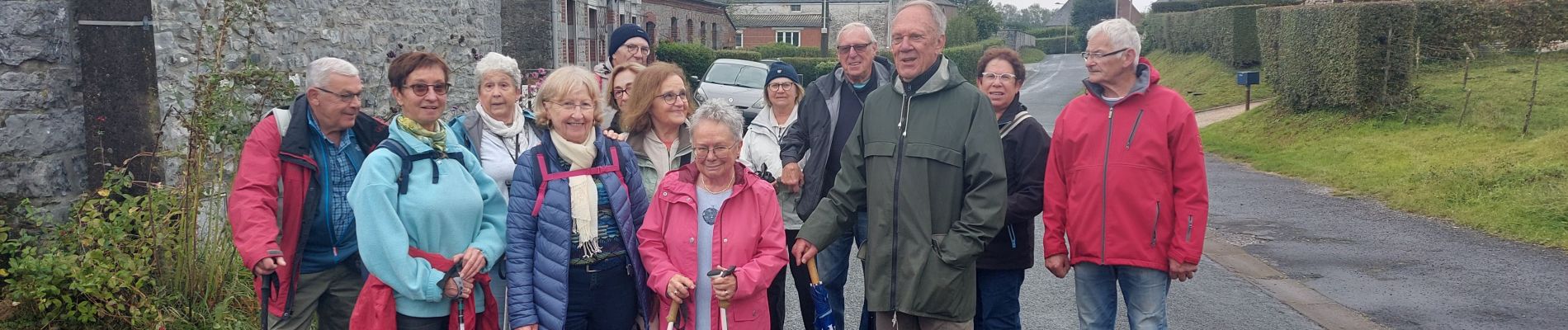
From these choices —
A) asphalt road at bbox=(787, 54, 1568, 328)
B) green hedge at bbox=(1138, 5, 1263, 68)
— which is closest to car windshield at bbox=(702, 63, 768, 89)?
green hedge at bbox=(1138, 5, 1263, 68)

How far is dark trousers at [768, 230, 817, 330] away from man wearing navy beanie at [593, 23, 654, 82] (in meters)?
1.57

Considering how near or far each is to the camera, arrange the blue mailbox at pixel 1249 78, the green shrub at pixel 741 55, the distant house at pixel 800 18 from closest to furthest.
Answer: the blue mailbox at pixel 1249 78, the green shrub at pixel 741 55, the distant house at pixel 800 18

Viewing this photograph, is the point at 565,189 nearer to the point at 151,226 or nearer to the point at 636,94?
the point at 636,94

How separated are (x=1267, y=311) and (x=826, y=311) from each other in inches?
137

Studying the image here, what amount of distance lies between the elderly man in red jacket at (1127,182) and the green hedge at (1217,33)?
19152mm

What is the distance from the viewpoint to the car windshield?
20812mm

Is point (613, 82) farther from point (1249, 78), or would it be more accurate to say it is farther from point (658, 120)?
point (1249, 78)

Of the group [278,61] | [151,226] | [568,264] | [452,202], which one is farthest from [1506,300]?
[278,61]

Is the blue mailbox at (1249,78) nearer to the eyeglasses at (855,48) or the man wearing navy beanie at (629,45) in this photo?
the man wearing navy beanie at (629,45)

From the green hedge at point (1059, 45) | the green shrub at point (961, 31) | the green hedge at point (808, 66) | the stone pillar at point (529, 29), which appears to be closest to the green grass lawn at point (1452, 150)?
the stone pillar at point (529, 29)

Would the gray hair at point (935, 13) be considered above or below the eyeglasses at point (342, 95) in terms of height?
above

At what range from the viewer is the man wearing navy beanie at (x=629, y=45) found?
19.6 ft

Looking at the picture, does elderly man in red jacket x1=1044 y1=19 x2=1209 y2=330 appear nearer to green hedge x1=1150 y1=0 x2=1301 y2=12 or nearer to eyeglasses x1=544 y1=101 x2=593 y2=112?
eyeglasses x1=544 y1=101 x2=593 y2=112

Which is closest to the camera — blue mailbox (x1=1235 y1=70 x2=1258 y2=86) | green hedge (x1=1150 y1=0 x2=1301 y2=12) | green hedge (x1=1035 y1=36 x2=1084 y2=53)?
blue mailbox (x1=1235 y1=70 x2=1258 y2=86)
